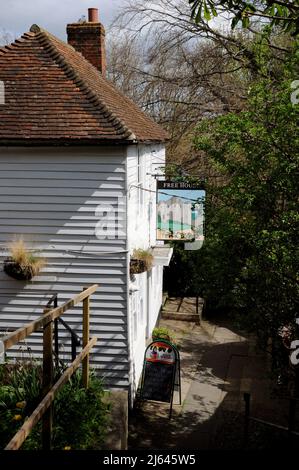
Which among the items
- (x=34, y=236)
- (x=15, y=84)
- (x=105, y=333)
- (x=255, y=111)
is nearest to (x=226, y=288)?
(x=255, y=111)

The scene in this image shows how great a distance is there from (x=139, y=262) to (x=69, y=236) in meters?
1.47

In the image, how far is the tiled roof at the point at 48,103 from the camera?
9477 mm

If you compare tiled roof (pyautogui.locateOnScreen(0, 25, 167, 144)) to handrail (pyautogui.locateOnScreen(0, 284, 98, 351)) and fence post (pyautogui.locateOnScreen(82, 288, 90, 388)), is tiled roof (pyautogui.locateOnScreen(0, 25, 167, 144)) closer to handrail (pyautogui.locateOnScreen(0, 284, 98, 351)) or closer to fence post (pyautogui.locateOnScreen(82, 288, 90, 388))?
fence post (pyautogui.locateOnScreen(82, 288, 90, 388))

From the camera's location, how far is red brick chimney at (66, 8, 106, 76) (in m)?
15.0

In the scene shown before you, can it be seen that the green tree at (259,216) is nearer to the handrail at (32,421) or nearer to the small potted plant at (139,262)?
the small potted plant at (139,262)

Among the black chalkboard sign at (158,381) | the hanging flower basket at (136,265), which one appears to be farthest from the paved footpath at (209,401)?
the hanging flower basket at (136,265)

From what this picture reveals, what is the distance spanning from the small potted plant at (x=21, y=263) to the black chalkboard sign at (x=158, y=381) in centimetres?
328

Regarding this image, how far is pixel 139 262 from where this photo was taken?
411 inches

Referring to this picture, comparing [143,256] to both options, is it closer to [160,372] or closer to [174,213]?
[174,213]

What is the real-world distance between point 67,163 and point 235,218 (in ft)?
12.1

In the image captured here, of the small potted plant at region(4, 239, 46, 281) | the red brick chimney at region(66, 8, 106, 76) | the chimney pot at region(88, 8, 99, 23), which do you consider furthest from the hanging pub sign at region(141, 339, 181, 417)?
the chimney pot at region(88, 8, 99, 23)


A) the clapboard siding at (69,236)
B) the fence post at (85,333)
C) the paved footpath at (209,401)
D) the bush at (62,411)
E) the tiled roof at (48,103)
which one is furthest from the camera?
the paved footpath at (209,401)

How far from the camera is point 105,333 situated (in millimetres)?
10266
